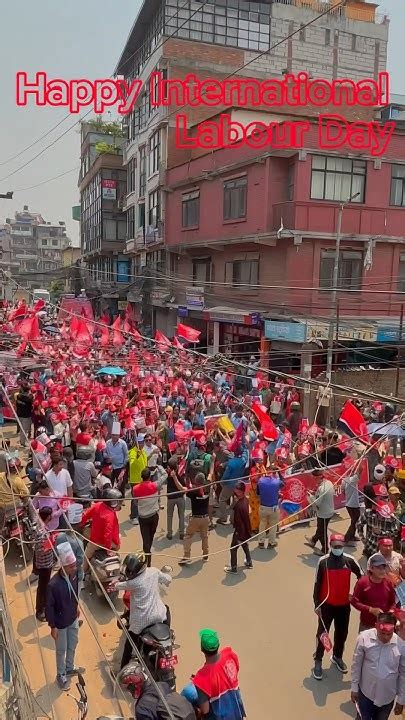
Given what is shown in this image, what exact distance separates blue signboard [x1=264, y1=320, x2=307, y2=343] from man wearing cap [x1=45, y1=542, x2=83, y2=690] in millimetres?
15722

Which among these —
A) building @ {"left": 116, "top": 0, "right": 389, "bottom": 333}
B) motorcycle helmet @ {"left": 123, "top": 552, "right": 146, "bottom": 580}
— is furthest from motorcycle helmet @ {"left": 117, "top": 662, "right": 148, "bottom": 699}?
building @ {"left": 116, "top": 0, "right": 389, "bottom": 333}

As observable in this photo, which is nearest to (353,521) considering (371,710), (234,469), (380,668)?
(234,469)

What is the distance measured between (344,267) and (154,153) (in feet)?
56.0

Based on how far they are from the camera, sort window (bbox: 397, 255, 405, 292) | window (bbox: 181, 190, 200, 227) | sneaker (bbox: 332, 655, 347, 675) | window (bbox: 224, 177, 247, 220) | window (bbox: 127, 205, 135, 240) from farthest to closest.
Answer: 1. window (bbox: 127, 205, 135, 240)
2. window (bbox: 181, 190, 200, 227)
3. window (bbox: 224, 177, 247, 220)
4. window (bbox: 397, 255, 405, 292)
5. sneaker (bbox: 332, 655, 347, 675)

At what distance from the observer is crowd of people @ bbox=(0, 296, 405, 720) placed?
4852mm

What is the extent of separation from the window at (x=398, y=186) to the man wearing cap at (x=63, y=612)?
21.0 meters

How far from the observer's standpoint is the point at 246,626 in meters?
6.89

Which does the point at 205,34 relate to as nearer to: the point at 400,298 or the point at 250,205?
the point at 250,205

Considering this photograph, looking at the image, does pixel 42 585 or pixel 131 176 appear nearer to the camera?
pixel 42 585

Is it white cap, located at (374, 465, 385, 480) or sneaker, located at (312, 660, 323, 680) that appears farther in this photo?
white cap, located at (374, 465, 385, 480)

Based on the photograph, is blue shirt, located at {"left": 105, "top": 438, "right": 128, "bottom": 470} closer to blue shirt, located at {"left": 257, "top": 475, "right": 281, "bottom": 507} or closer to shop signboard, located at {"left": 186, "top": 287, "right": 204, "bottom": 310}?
blue shirt, located at {"left": 257, "top": 475, "right": 281, "bottom": 507}

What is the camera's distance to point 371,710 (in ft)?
16.0

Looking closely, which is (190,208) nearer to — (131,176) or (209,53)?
(209,53)

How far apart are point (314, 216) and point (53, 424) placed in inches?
529
